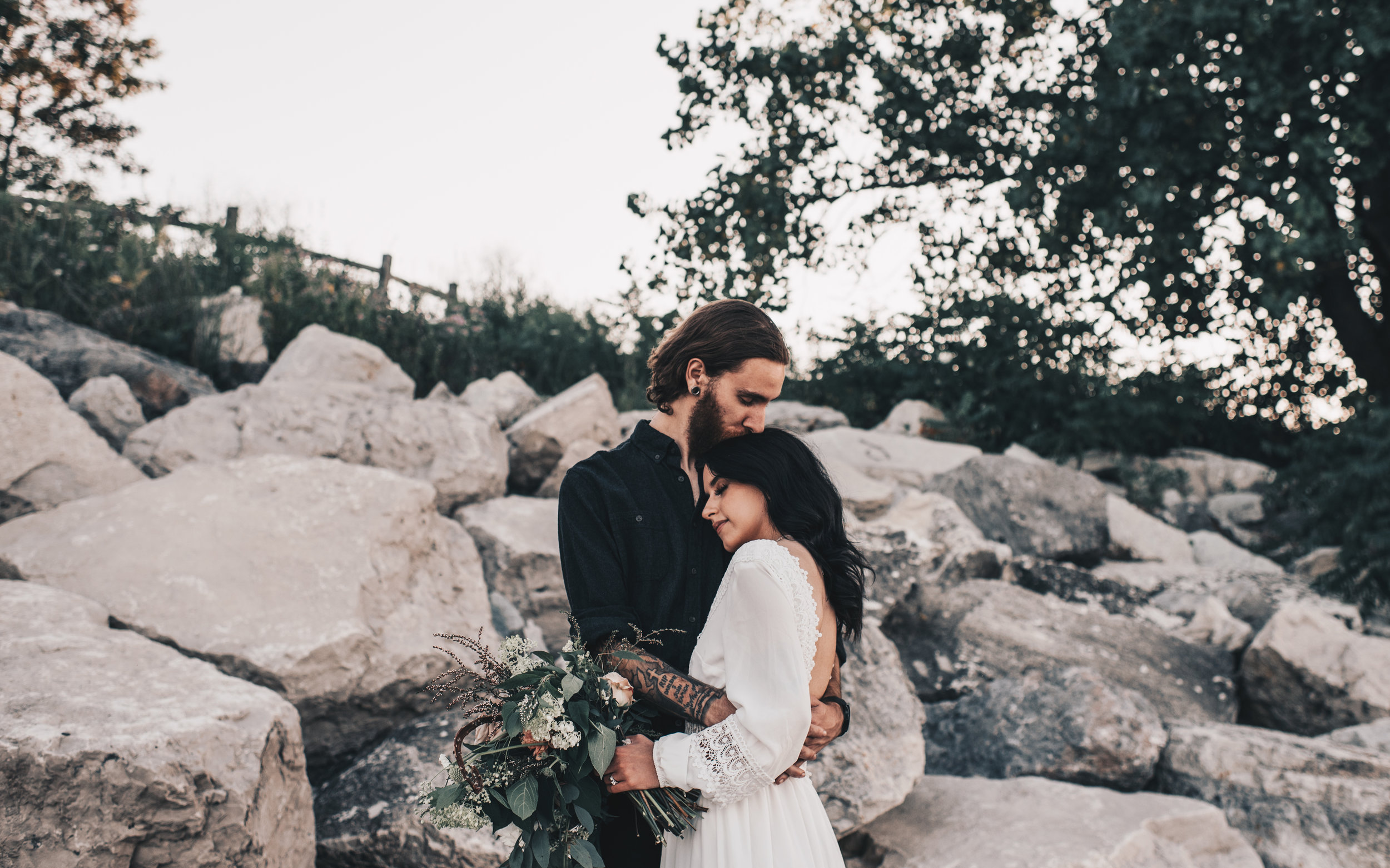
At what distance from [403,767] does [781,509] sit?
2.35 meters

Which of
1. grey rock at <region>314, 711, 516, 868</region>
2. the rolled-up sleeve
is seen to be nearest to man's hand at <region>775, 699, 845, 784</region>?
the rolled-up sleeve

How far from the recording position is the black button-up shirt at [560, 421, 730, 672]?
2150 mm

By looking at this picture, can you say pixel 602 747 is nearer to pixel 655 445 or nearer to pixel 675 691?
pixel 675 691

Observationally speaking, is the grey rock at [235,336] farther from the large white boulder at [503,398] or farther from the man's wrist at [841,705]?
the man's wrist at [841,705]

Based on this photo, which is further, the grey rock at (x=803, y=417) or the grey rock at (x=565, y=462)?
the grey rock at (x=803, y=417)

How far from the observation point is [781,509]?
2.08 metres

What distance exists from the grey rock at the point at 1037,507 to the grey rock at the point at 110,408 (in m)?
6.35

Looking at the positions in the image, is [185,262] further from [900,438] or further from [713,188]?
[900,438]

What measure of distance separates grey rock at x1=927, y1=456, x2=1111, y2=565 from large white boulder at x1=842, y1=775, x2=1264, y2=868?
342cm

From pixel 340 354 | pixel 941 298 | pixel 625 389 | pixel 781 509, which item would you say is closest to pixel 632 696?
pixel 781 509

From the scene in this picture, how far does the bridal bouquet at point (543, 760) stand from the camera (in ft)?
5.84

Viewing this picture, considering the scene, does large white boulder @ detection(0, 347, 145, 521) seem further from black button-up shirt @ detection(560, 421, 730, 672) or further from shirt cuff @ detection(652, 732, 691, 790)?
shirt cuff @ detection(652, 732, 691, 790)

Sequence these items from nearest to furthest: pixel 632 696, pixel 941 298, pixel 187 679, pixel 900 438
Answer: pixel 632 696
pixel 187 679
pixel 900 438
pixel 941 298

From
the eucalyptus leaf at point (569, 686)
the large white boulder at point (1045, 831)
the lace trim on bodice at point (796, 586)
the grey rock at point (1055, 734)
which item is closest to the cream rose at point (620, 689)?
the eucalyptus leaf at point (569, 686)
